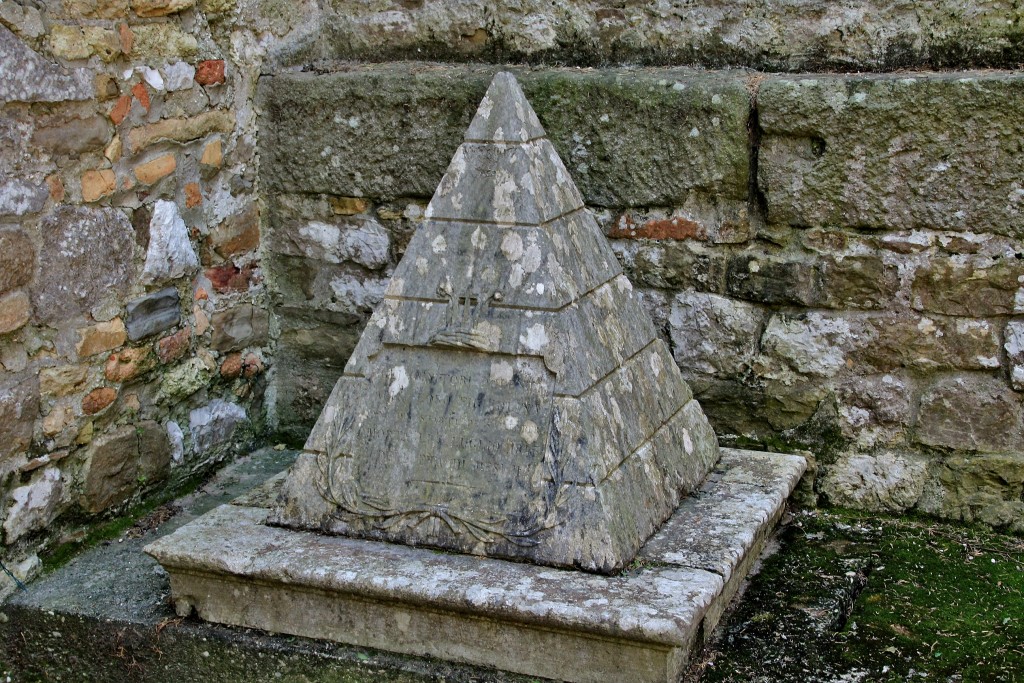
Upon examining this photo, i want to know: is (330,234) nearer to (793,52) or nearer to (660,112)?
(660,112)

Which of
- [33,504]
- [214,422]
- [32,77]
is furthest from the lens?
[214,422]

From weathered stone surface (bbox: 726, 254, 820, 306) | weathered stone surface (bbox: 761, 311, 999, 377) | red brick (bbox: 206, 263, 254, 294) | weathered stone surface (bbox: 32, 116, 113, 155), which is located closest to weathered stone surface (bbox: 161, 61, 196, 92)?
weathered stone surface (bbox: 32, 116, 113, 155)

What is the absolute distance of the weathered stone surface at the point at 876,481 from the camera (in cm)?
354

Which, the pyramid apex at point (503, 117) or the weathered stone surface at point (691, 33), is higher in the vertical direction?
the weathered stone surface at point (691, 33)

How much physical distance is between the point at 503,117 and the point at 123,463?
158 centimetres

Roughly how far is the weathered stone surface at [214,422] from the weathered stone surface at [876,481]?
1962 millimetres

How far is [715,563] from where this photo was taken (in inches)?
112

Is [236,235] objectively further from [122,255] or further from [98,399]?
[98,399]

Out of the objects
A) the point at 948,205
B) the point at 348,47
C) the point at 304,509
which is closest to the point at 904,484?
the point at 948,205

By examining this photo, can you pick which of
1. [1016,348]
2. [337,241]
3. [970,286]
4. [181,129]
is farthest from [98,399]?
[1016,348]

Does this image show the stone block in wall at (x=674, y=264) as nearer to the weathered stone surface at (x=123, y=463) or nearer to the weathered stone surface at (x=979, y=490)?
the weathered stone surface at (x=979, y=490)

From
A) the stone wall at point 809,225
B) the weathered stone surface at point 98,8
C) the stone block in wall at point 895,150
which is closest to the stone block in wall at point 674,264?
the stone wall at point 809,225

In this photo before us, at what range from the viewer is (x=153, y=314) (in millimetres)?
3594

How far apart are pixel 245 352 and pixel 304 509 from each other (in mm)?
1150
